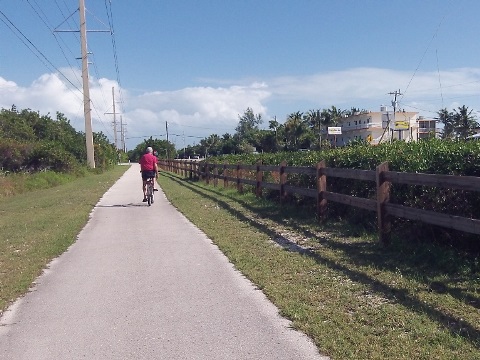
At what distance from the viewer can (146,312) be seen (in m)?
6.25

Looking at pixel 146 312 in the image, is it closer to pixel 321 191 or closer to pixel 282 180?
pixel 321 191

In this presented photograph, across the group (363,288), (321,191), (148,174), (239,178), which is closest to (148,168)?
(148,174)

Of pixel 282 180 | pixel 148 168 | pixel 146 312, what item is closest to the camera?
pixel 146 312

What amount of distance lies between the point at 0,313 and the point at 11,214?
12301 millimetres

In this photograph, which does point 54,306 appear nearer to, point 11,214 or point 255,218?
point 255,218

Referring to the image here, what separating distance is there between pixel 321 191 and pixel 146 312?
6.43m

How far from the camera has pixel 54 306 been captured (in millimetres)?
6605

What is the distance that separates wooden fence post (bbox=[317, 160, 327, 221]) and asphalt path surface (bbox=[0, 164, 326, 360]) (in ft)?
8.81

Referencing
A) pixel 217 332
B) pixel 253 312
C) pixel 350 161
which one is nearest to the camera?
pixel 217 332

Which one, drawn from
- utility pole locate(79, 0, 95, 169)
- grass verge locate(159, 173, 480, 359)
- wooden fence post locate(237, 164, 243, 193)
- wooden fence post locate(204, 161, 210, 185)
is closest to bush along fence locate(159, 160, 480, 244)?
grass verge locate(159, 173, 480, 359)

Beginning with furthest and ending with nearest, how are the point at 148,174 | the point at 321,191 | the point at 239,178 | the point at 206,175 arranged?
1. the point at 206,175
2. the point at 239,178
3. the point at 148,174
4. the point at 321,191

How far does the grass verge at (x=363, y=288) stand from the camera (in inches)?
193

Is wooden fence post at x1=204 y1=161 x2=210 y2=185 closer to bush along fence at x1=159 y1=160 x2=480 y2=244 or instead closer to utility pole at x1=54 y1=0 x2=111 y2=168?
bush along fence at x1=159 y1=160 x2=480 y2=244

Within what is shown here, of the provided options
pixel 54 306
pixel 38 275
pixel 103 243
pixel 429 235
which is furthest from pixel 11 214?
pixel 429 235
